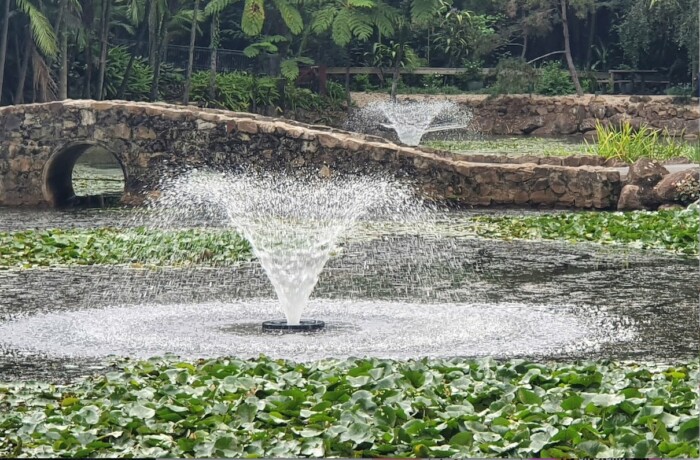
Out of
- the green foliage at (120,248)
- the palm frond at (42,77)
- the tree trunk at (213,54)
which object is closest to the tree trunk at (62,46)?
the palm frond at (42,77)

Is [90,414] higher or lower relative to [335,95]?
lower

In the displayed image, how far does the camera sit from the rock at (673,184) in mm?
19859

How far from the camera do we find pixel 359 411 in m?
7.03

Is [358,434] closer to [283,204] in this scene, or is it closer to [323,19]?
[283,204]

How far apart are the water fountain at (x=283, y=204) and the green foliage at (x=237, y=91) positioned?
57.2ft

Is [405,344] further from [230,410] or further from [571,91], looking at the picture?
[571,91]

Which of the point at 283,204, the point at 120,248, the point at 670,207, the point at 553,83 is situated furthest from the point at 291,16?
the point at 120,248

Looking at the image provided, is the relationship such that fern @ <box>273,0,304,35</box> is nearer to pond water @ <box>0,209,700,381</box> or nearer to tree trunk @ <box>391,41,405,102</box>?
tree trunk @ <box>391,41,405,102</box>

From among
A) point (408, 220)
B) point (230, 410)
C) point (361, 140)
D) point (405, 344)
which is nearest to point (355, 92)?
point (361, 140)

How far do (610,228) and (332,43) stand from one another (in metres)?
27.6

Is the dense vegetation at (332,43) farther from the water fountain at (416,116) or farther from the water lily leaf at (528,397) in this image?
the water lily leaf at (528,397)

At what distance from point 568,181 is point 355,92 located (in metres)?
23.3

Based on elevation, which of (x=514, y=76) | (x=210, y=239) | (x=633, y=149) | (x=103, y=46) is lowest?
(x=210, y=239)

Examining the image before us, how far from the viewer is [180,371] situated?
8.18 m
